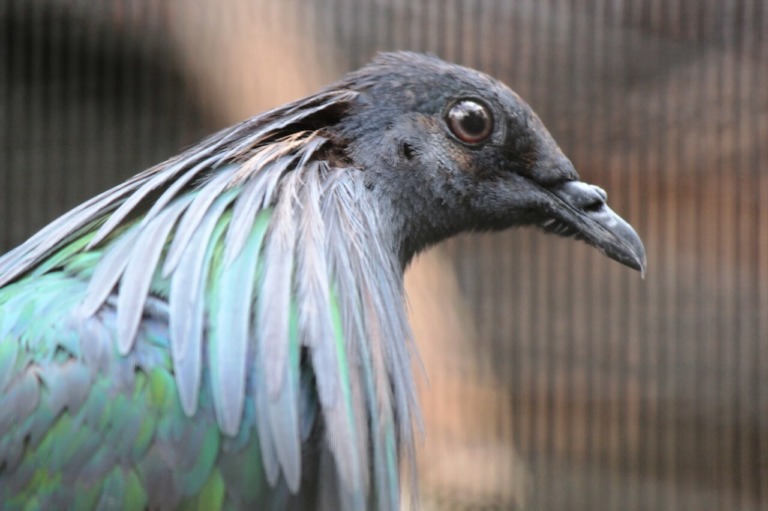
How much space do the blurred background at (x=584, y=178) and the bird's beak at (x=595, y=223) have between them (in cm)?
221

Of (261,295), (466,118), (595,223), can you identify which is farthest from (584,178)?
(261,295)

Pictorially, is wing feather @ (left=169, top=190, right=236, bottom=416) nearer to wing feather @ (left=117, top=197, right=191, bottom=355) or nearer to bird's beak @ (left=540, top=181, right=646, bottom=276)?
wing feather @ (left=117, top=197, right=191, bottom=355)

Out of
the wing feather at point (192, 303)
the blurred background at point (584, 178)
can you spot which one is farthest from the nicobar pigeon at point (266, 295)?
the blurred background at point (584, 178)

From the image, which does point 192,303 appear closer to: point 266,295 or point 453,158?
point 266,295

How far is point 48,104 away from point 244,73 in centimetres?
100

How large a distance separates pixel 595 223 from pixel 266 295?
2.73 feet

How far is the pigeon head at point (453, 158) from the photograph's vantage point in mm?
2004

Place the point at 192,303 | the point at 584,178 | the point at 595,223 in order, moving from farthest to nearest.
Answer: the point at 584,178 < the point at 595,223 < the point at 192,303

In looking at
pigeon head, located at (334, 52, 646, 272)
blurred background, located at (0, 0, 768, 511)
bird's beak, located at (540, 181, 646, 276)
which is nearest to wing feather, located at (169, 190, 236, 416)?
pigeon head, located at (334, 52, 646, 272)

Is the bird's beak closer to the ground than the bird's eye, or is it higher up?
closer to the ground

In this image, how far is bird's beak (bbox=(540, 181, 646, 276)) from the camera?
2119 mm

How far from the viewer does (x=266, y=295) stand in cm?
173

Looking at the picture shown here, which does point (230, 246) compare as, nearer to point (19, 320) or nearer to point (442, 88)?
point (19, 320)

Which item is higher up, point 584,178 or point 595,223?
point 584,178
